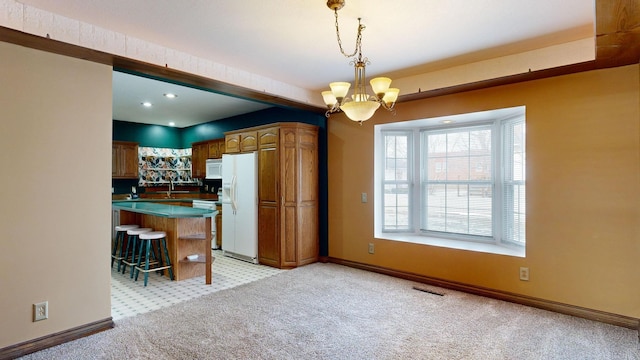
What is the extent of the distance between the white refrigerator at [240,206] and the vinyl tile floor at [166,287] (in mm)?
353

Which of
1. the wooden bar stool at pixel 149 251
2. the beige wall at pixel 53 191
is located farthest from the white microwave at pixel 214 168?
the beige wall at pixel 53 191

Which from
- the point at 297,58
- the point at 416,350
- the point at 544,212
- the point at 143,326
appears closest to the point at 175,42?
the point at 297,58

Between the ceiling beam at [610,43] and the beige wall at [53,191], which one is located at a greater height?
the ceiling beam at [610,43]

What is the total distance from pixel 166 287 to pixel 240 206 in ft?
5.44

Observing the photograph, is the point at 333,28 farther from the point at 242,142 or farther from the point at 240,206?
the point at 240,206

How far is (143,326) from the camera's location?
2.86 meters

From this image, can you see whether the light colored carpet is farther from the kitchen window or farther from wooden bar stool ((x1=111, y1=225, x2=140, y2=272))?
wooden bar stool ((x1=111, y1=225, x2=140, y2=272))

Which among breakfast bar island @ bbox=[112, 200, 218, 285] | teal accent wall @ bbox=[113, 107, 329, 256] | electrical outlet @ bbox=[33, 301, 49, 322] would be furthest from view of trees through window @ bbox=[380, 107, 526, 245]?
electrical outlet @ bbox=[33, 301, 49, 322]

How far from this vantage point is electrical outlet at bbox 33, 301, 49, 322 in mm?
2465

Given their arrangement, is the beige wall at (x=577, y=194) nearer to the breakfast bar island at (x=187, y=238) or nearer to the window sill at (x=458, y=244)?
the window sill at (x=458, y=244)

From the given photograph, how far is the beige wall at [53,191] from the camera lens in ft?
7.76

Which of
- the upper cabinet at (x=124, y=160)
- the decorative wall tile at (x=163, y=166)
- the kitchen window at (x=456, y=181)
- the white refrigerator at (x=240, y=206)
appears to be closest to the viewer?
the kitchen window at (x=456, y=181)

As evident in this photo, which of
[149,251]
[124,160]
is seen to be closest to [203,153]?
[124,160]

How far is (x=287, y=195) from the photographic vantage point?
4773mm
